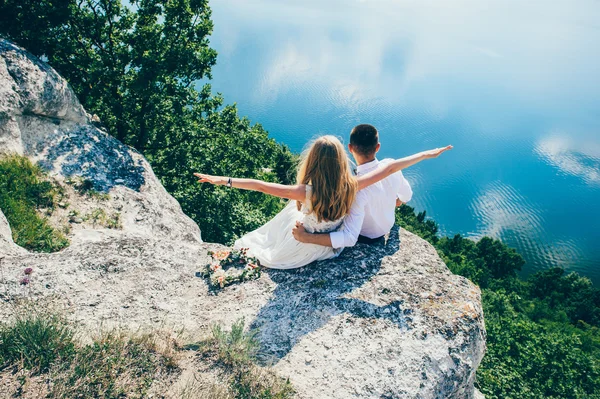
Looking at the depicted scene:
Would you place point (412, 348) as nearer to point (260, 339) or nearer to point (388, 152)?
point (260, 339)

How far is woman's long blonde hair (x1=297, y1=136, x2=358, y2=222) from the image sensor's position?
509 cm

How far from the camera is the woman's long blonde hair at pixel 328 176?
5.09 meters

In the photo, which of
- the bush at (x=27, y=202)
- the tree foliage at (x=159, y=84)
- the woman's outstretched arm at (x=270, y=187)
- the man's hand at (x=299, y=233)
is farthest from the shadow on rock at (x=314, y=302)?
the tree foliage at (x=159, y=84)

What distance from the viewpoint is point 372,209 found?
239 inches

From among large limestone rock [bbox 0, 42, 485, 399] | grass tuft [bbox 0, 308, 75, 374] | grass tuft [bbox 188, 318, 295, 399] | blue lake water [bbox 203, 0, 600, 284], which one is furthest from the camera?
blue lake water [bbox 203, 0, 600, 284]

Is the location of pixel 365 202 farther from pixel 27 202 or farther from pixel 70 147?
pixel 70 147

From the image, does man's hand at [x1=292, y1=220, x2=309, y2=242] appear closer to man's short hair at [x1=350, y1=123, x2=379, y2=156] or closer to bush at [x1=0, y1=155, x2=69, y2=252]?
man's short hair at [x1=350, y1=123, x2=379, y2=156]

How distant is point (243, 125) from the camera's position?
1833 cm

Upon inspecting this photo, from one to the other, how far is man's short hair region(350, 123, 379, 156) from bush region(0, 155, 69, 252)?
623cm

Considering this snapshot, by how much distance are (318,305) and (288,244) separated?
115 cm

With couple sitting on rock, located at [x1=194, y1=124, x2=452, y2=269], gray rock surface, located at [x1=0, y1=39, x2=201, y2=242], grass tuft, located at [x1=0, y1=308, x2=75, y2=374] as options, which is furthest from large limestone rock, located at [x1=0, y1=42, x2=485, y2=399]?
gray rock surface, located at [x1=0, y1=39, x2=201, y2=242]

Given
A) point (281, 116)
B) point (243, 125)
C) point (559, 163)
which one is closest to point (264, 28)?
point (281, 116)

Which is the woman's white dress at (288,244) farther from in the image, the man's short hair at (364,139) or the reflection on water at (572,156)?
the reflection on water at (572,156)

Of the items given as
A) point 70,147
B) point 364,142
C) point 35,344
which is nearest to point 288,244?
point 364,142
